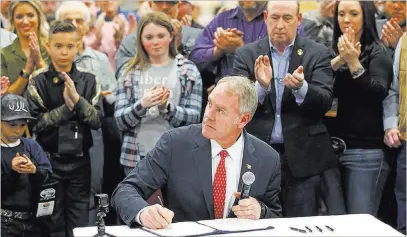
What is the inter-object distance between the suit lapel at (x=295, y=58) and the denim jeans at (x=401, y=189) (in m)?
1.00

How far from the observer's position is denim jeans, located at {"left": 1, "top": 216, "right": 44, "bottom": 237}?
5070 millimetres

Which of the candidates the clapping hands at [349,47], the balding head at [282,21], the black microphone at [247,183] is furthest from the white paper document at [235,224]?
the clapping hands at [349,47]

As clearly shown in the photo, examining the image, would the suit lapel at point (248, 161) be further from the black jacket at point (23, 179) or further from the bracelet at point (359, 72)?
the black jacket at point (23, 179)

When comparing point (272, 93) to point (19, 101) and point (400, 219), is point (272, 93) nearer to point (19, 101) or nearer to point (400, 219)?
point (400, 219)

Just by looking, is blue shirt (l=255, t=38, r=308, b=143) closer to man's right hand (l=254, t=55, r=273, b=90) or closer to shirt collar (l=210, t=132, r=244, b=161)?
man's right hand (l=254, t=55, r=273, b=90)

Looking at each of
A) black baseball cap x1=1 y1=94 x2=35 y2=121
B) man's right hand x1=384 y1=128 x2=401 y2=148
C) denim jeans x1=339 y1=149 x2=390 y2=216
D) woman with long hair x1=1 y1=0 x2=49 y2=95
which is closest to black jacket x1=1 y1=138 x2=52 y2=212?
black baseball cap x1=1 y1=94 x2=35 y2=121

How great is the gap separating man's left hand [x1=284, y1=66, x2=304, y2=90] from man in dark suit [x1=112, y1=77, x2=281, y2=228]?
0.92 m

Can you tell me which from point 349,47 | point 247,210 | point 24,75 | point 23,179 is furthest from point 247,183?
point 24,75

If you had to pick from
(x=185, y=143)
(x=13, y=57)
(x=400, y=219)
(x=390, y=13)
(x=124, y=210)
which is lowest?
(x=400, y=219)

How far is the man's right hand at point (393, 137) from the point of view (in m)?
5.32

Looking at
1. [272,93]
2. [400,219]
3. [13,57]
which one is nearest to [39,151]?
[13,57]

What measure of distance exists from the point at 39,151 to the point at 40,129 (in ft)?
0.86

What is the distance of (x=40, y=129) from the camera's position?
17.6 ft

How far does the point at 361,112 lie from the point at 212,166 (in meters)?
1.91
